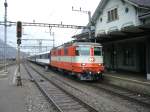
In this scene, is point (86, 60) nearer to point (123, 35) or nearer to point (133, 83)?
point (123, 35)

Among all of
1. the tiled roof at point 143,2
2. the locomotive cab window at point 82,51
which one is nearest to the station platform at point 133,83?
the locomotive cab window at point 82,51

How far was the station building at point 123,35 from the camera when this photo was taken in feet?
80.4

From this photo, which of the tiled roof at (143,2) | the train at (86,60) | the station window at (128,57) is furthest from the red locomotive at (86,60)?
the tiled roof at (143,2)

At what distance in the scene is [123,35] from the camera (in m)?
23.5

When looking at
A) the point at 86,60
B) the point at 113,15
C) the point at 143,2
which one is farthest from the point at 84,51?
the point at 113,15

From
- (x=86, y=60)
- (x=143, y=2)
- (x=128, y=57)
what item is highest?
(x=143, y=2)

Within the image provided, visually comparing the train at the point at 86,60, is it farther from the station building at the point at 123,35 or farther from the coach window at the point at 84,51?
the station building at the point at 123,35

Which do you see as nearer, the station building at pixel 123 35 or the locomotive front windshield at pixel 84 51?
the locomotive front windshield at pixel 84 51

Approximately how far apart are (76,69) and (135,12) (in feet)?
27.2

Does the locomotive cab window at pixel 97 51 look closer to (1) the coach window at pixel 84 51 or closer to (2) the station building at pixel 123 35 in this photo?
(1) the coach window at pixel 84 51

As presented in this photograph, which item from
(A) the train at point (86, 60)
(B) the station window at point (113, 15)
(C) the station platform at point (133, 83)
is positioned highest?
(B) the station window at point (113, 15)

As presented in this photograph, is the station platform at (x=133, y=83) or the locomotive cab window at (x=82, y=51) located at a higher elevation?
the locomotive cab window at (x=82, y=51)

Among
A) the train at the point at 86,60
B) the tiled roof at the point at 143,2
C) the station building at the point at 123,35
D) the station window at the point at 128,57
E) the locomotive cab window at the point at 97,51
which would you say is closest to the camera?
the train at the point at 86,60

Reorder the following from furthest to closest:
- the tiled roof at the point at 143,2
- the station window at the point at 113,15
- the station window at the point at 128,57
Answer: the station window at the point at 113,15, the station window at the point at 128,57, the tiled roof at the point at 143,2
